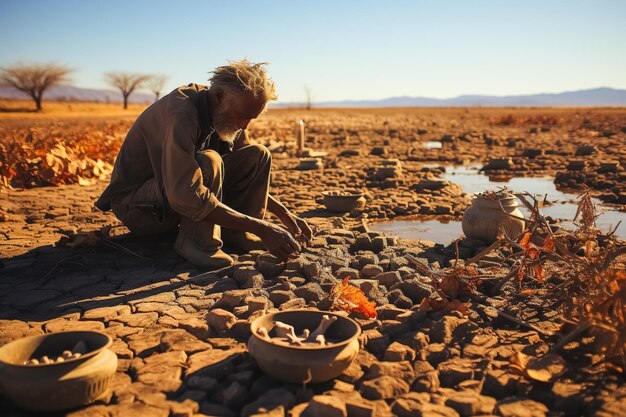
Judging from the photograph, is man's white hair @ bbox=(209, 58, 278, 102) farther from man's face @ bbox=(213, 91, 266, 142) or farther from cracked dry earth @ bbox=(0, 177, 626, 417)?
cracked dry earth @ bbox=(0, 177, 626, 417)

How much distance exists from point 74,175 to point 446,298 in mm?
6429

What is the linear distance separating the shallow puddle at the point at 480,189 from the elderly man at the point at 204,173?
5.95ft

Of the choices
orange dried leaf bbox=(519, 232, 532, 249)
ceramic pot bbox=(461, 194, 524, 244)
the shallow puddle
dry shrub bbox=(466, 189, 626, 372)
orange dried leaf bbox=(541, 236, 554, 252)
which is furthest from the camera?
the shallow puddle

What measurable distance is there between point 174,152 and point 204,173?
12.6 inches

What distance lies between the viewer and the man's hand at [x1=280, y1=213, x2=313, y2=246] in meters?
4.37

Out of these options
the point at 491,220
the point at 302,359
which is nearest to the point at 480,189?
the point at 491,220

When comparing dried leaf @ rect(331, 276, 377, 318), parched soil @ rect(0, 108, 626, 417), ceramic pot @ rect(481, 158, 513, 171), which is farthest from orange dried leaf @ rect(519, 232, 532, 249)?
ceramic pot @ rect(481, 158, 513, 171)

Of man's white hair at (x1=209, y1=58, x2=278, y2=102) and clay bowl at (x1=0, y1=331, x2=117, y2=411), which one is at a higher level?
man's white hair at (x1=209, y1=58, x2=278, y2=102)

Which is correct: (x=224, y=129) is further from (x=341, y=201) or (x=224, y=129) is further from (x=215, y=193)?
(x=341, y=201)

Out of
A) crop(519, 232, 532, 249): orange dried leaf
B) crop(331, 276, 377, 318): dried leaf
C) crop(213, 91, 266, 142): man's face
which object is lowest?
crop(331, 276, 377, 318): dried leaf

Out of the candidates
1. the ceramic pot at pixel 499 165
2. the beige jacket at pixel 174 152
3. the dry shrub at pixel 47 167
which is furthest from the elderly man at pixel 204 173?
the ceramic pot at pixel 499 165

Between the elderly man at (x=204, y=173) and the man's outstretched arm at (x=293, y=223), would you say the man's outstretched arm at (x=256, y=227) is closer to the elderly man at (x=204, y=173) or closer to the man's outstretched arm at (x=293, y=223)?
the elderly man at (x=204, y=173)

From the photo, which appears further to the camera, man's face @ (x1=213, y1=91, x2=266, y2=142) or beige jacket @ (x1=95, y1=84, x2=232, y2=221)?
man's face @ (x1=213, y1=91, x2=266, y2=142)

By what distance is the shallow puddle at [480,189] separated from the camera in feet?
18.8
